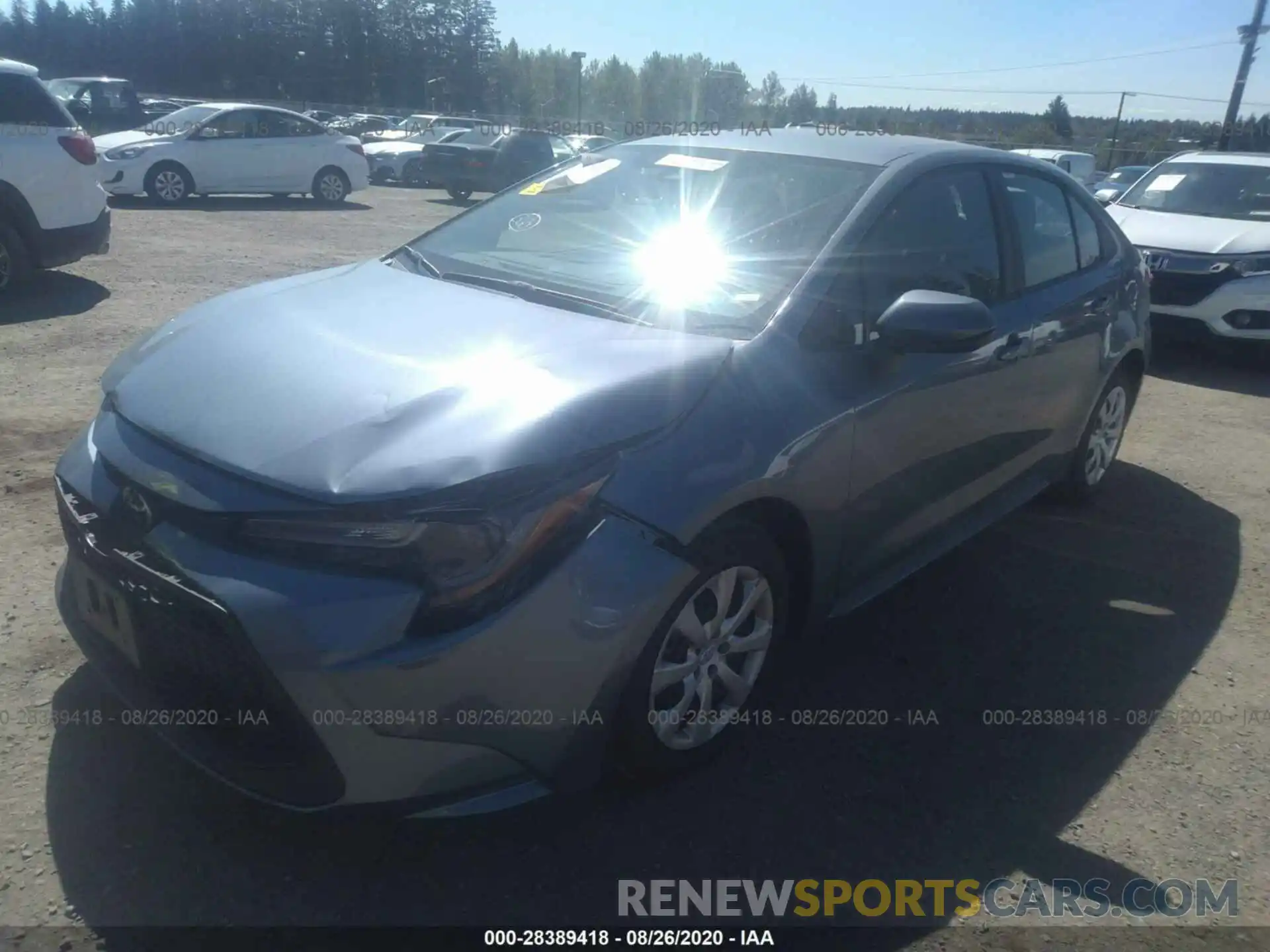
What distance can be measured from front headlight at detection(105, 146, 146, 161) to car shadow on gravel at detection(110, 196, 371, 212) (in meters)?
0.64

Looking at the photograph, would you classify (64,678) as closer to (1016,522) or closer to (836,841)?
(836,841)

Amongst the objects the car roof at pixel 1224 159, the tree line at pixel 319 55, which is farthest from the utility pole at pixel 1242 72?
the tree line at pixel 319 55

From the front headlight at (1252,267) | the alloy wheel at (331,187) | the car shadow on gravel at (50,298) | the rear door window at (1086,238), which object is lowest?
the alloy wheel at (331,187)

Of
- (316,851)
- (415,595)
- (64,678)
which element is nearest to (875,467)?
(415,595)

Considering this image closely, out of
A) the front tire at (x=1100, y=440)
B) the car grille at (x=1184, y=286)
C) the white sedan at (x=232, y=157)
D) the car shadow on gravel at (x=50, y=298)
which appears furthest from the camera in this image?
the white sedan at (x=232, y=157)

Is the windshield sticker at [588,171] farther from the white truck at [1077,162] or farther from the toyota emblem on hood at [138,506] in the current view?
the white truck at [1077,162]

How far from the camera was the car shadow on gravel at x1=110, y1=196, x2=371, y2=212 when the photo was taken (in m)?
14.7

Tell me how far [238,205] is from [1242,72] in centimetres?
2173

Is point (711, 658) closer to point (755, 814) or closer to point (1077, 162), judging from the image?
point (755, 814)

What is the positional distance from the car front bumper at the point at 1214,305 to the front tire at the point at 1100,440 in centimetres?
335

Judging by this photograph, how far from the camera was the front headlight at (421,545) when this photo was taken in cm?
216

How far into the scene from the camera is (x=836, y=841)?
2.67m

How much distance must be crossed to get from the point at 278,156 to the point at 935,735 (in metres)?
15.5

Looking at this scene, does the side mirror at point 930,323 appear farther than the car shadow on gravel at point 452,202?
No
